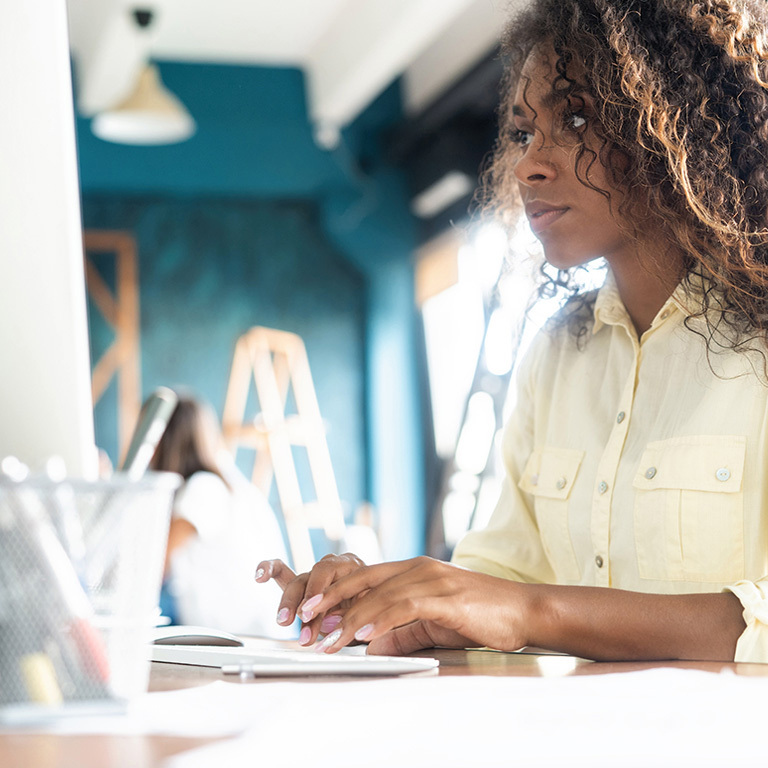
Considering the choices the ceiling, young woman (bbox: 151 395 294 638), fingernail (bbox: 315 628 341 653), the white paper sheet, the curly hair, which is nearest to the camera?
the white paper sheet

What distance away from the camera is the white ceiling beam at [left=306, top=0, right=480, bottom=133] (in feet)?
13.8

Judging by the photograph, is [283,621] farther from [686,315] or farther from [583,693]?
[686,315]

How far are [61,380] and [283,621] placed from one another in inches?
13.0

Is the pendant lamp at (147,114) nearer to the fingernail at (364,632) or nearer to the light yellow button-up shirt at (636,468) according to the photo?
the light yellow button-up shirt at (636,468)

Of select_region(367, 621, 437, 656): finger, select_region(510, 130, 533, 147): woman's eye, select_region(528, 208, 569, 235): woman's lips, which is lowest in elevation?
select_region(367, 621, 437, 656): finger

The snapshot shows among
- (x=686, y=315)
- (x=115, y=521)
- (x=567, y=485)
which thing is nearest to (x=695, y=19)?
(x=686, y=315)

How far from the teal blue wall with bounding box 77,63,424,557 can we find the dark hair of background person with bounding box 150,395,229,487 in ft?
8.53

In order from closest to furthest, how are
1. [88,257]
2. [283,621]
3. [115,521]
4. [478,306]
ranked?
1. [115,521]
2. [283,621]
3. [478,306]
4. [88,257]

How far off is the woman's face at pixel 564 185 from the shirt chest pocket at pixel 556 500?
0.27m

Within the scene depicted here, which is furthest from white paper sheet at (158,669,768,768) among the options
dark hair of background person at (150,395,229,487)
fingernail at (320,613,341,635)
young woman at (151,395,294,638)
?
dark hair of background person at (150,395,229,487)

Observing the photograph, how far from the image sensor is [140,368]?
6176 mm

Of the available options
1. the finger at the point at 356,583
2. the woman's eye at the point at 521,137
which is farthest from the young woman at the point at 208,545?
the finger at the point at 356,583

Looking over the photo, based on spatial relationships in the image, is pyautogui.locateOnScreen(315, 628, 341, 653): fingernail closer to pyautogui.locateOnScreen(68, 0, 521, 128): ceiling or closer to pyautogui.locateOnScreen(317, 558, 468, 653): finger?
pyautogui.locateOnScreen(317, 558, 468, 653): finger

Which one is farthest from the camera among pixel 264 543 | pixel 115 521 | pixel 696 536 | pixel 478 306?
pixel 478 306
